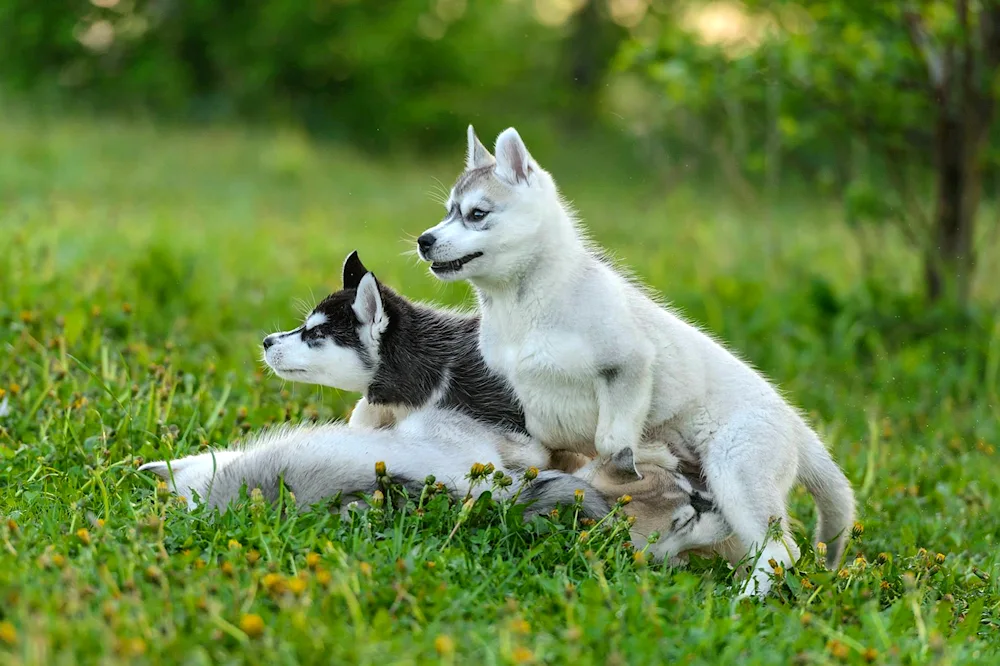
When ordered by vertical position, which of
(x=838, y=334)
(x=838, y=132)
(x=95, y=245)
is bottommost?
(x=838, y=334)

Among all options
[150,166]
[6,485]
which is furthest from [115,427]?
[150,166]

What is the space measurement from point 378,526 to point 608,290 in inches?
50.7

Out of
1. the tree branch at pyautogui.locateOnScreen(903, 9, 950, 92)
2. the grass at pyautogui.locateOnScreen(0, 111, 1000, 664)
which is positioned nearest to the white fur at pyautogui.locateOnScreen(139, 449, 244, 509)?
the grass at pyautogui.locateOnScreen(0, 111, 1000, 664)

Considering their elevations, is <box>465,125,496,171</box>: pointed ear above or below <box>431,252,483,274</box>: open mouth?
above

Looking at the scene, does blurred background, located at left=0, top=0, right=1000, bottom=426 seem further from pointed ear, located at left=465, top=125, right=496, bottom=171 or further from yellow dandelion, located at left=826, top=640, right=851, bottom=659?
yellow dandelion, located at left=826, top=640, right=851, bottom=659

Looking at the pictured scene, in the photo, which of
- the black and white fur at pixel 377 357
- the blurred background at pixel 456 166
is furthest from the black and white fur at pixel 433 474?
the blurred background at pixel 456 166

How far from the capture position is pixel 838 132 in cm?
1041

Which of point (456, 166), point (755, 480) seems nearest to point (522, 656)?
point (755, 480)

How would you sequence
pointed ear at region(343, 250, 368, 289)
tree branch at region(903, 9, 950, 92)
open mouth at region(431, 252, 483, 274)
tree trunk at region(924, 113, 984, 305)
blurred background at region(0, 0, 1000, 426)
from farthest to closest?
tree trunk at region(924, 113, 984, 305) < tree branch at region(903, 9, 950, 92) < blurred background at region(0, 0, 1000, 426) < pointed ear at region(343, 250, 368, 289) < open mouth at region(431, 252, 483, 274)

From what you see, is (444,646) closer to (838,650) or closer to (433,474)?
(838,650)

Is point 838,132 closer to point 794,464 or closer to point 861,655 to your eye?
point 794,464

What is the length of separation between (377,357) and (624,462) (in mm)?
1231

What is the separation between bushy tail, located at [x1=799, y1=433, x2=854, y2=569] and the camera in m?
4.87

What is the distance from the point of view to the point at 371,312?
194 inches
